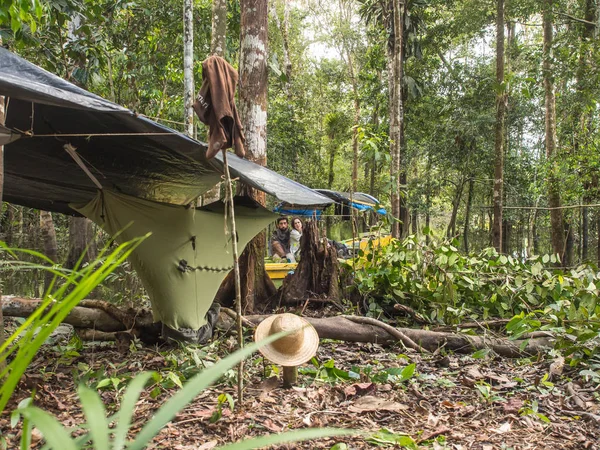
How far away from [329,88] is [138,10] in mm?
12191

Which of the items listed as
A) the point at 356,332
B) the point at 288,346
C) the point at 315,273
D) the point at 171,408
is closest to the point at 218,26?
the point at 315,273

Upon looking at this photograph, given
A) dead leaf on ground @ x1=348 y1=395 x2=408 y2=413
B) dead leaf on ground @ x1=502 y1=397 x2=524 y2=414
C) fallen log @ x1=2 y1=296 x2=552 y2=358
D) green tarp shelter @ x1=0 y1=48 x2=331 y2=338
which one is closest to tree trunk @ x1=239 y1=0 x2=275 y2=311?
green tarp shelter @ x1=0 y1=48 x2=331 y2=338

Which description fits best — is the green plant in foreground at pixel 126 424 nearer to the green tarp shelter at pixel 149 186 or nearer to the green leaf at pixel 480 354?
the green tarp shelter at pixel 149 186

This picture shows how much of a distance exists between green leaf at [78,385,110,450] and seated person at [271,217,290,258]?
706cm

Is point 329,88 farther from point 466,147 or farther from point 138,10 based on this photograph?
point 138,10

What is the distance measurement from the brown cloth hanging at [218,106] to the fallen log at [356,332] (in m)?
1.44

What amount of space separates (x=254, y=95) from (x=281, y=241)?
10.9 ft

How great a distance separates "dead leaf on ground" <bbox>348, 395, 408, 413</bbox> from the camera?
2574mm

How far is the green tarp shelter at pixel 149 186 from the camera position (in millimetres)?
3256

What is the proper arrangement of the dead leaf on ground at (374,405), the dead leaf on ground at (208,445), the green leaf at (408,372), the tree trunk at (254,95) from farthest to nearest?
the tree trunk at (254,95) < the green leaf at (408,372) < the dead leaf on ground at (374,405) < the dead leaf on ground at (208,445)

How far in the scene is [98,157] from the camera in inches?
143

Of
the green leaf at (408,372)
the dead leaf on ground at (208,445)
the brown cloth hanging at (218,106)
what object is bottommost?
the dead leaf on ground at (208,445)

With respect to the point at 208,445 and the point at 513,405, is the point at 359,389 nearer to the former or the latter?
the point at 513,405

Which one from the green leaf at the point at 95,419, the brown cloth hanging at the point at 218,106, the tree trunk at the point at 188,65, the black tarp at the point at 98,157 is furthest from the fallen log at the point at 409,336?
the tree trunk at the point at 188,65
